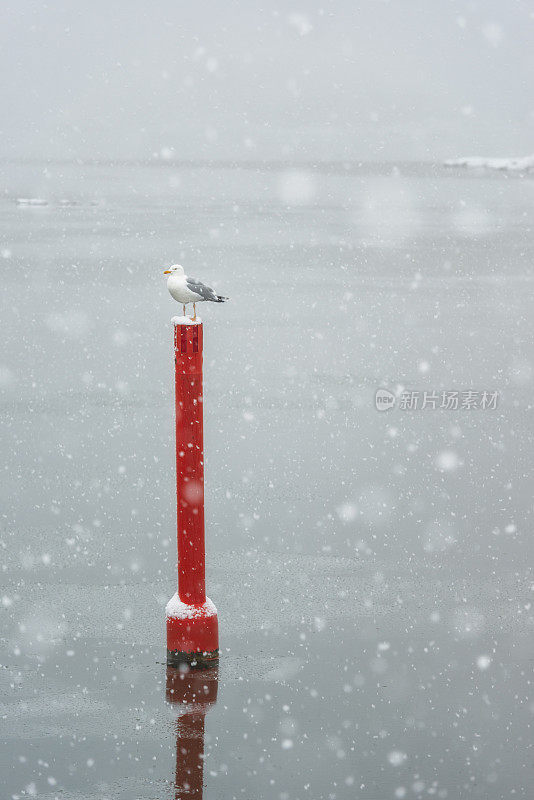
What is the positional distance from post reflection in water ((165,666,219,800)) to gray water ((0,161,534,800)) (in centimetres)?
4

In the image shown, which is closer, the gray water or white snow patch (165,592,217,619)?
the gray water

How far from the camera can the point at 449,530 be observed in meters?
10.7

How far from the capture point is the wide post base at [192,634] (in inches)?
290

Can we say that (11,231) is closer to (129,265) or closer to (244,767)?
(129,265)

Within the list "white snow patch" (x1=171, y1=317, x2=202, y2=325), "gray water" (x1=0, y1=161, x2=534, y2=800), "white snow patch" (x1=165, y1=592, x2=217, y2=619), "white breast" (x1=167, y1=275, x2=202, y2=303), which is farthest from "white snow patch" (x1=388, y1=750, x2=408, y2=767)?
"white breast" (x1=167, y1=275, x2=202, y2=303)

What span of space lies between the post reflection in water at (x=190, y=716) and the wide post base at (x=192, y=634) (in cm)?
6

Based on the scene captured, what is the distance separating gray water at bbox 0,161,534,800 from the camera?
6.63 m

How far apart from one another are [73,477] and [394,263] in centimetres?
2327

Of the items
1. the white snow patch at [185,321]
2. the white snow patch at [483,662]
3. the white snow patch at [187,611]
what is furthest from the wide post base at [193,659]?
the white snow patch at [185,321]

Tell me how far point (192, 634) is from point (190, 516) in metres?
0.73

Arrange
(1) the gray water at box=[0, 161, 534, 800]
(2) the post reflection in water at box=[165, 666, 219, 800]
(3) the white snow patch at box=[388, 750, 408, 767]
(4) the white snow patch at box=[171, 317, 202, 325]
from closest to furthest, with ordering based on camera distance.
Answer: (2) the post reflection in water at box=[165, 666, 219, 800]
(3) the white snow patch at box=[388, 750, 408, 767]
(1) the gray water at box=[0, 161, 534, 800]
(4) the white snow patch at box=[171, 317, 202, 325]

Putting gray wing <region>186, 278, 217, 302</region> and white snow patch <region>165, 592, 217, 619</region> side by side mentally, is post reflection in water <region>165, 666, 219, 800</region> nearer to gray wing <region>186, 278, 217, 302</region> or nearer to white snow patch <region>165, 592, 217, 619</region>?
white snow patch <region>165, 592, 217, 619</region>

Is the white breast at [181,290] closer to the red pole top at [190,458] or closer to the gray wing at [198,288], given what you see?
the gray wing at [198,288]

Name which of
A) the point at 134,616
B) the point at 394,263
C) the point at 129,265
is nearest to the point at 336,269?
the point at 394,263
